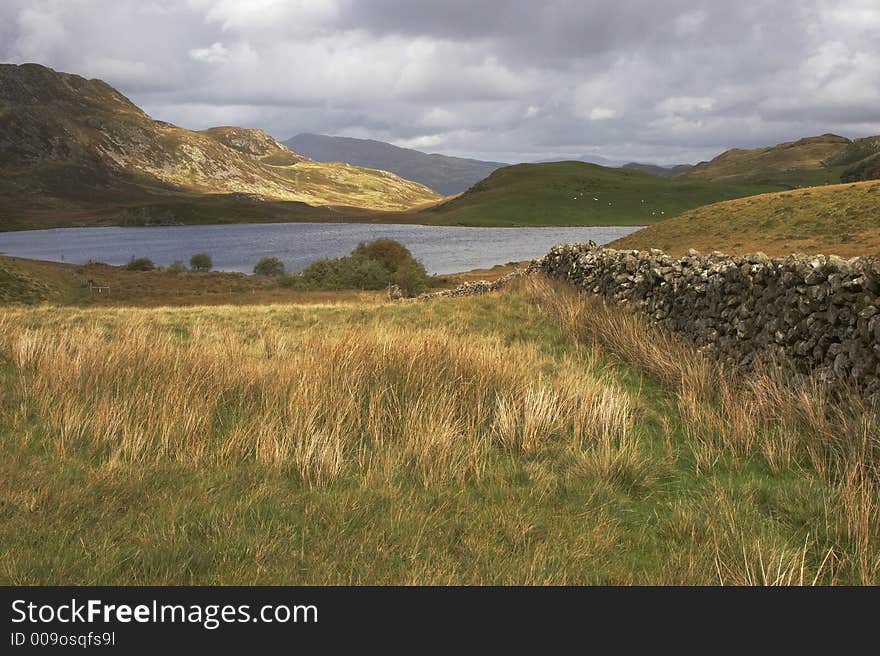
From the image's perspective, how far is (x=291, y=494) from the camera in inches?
186

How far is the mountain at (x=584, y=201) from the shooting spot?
14750 centimetres

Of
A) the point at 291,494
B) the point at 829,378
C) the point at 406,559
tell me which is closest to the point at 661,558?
the point at 406,559

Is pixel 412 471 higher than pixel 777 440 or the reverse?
higher

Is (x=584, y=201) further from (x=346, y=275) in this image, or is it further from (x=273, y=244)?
(x=346, y=275)

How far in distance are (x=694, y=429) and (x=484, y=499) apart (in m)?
3.27

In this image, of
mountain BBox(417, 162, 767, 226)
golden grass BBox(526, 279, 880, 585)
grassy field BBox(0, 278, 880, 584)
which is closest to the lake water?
→ mountain BBox(417, 162, 767, 226)

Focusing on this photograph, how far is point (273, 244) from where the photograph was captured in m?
117

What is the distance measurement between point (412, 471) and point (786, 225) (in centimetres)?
3843

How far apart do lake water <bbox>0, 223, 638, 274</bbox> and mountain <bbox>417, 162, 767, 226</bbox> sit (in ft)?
42.2

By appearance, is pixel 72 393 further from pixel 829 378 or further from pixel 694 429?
pixel 829 378

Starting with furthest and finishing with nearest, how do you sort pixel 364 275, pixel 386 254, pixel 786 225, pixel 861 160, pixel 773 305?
pixel 861 160 < pixel 386 254 < pixel 364 275 < pixel 786 225 < pixel 773 305

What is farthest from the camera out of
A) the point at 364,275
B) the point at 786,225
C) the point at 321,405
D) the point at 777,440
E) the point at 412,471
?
the point at 364,275

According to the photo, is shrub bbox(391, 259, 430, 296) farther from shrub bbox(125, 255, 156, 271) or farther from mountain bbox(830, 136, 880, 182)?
mountain bbox(830, 136, 880, 182)

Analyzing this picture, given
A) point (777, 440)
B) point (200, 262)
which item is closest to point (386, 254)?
point (200, 262)
